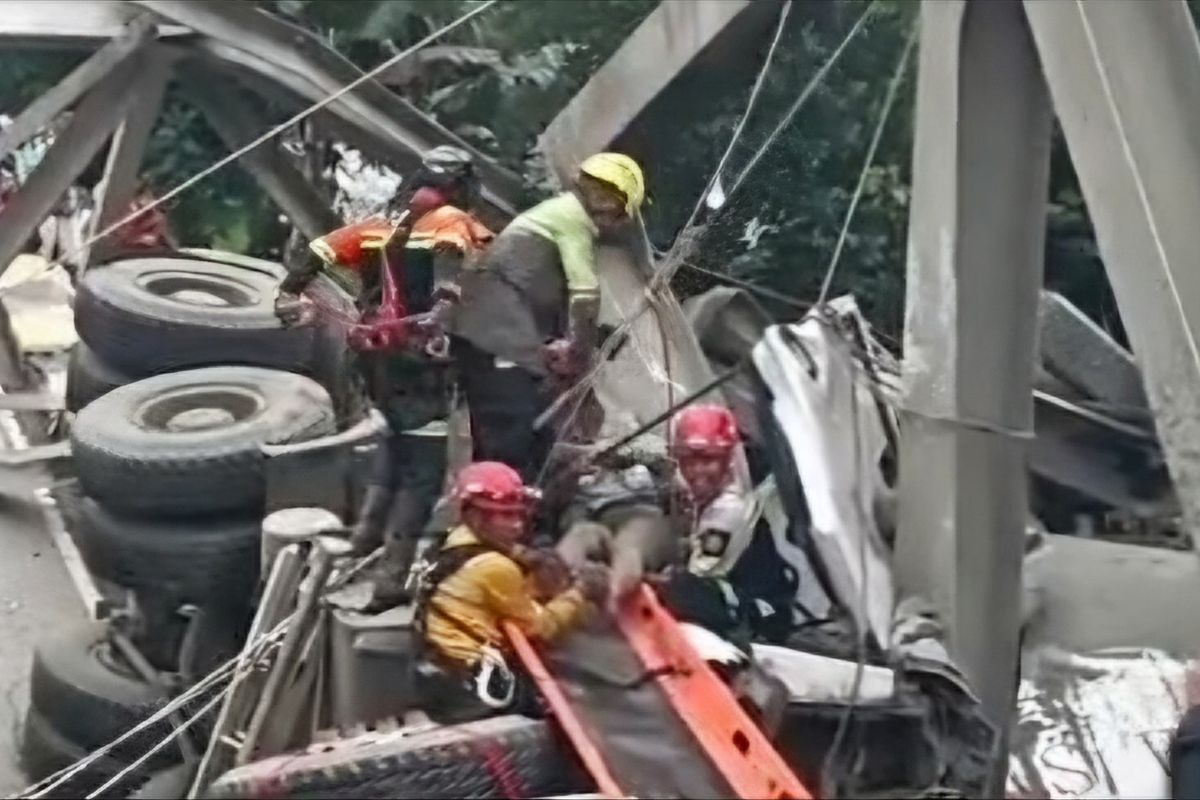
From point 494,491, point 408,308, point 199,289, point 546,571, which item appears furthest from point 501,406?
point 199,289

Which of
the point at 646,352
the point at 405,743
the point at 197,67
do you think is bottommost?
the point at 405,743


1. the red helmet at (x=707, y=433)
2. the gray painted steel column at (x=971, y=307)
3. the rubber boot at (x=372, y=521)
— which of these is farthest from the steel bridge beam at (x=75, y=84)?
the gray painted steel column at (x=971, y=307)

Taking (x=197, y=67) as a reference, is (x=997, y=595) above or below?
below

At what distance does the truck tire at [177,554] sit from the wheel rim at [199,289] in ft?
2.10

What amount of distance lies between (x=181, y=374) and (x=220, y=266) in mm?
427

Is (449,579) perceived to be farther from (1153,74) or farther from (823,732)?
(1153,74)

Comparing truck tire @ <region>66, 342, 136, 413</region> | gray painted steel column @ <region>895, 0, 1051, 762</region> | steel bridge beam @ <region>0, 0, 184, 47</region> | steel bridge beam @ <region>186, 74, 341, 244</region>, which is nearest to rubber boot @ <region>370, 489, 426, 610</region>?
gray painted steel column @ <region>895, 0, 1051, 762</region>

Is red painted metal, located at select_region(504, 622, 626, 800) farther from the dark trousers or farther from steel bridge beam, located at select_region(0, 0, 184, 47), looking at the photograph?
steel bridge beam, located at select_region(0, 0, 184, 47)

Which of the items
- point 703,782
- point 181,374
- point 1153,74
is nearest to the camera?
point 703,782

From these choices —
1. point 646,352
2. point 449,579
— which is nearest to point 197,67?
point 646,352

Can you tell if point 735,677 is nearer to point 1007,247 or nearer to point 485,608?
point 485,608

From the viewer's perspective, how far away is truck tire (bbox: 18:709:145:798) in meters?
2.01

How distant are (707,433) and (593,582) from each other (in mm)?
219

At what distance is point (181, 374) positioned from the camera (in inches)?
111
